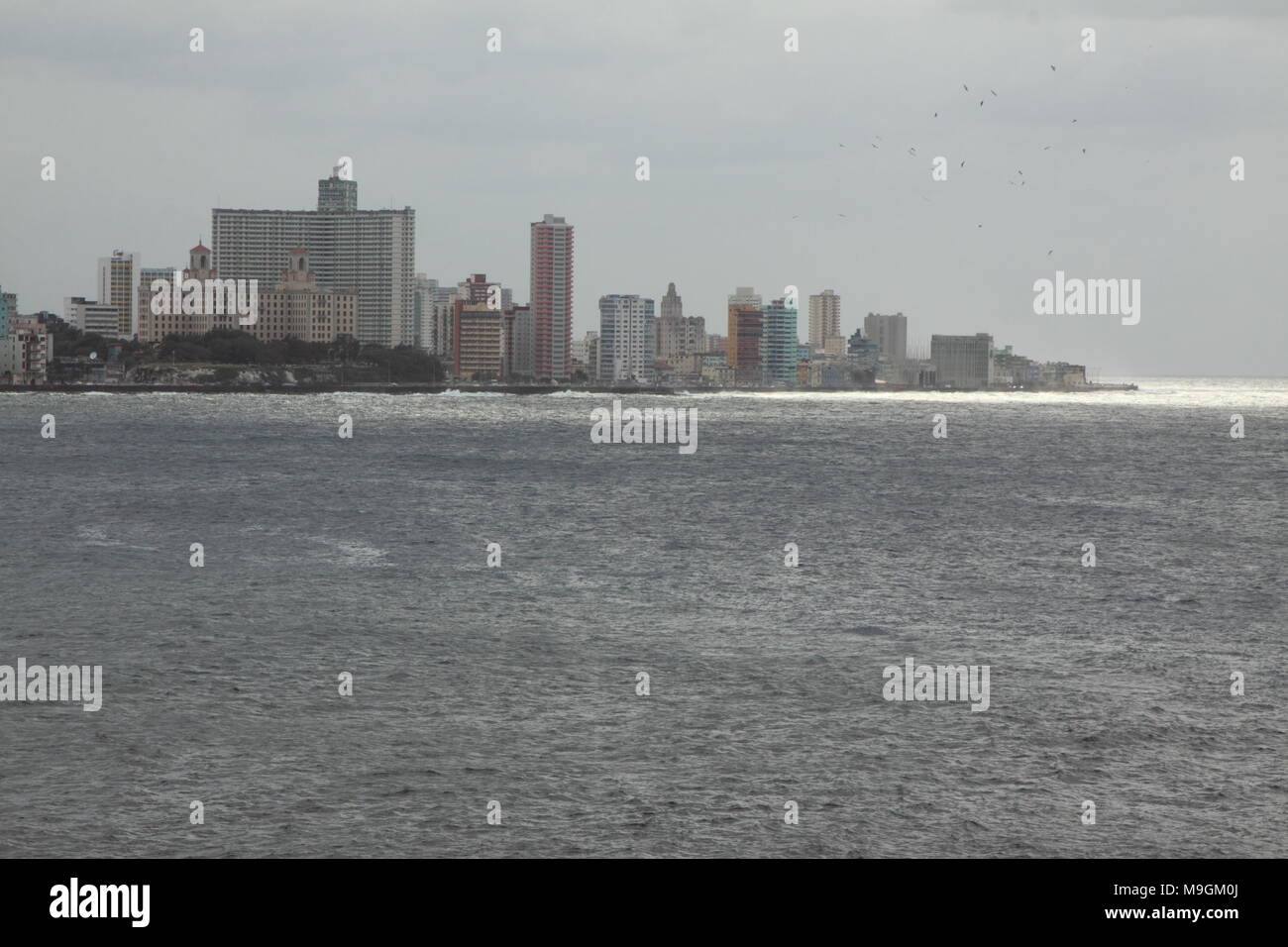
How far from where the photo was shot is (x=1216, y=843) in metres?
18.3

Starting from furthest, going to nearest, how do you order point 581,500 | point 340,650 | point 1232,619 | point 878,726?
point 581,500 < point 1232,619 < point 340,650 < point 878,726

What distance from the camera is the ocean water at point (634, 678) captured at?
19.0 m

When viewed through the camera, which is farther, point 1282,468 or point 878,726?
point 1282,468

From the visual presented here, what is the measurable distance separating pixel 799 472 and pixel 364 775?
71485mm

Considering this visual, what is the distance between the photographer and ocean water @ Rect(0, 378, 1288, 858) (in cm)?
1905

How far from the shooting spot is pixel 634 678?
27172 mm

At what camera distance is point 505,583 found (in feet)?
131

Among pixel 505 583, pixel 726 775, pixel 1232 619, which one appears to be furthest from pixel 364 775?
pixel 1232 619
